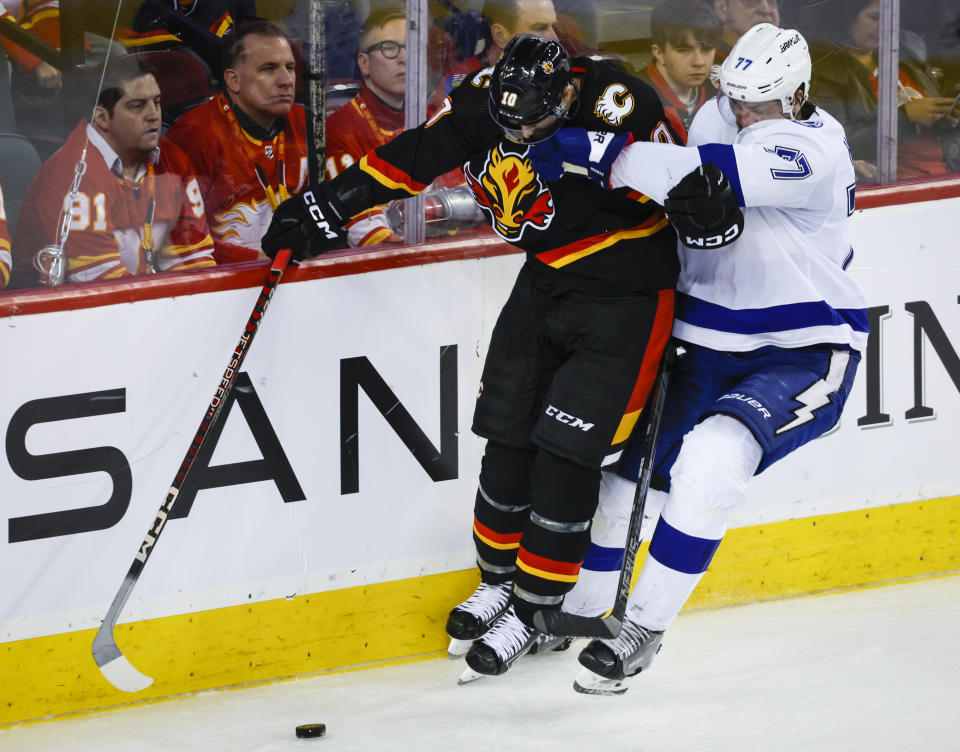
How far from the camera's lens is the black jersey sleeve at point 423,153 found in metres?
2.70

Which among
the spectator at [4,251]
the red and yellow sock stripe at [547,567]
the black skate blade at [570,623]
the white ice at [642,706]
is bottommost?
the white ice at [642,706]

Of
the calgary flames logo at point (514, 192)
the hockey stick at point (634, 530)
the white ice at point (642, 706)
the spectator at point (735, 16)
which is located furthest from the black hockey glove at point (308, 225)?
the spectator at point (735, 16)

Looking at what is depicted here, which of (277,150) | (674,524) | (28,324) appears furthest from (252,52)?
(674,524)

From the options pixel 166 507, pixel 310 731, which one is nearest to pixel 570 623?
pixel 310 731

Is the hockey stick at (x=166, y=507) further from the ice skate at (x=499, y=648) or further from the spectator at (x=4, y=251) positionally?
→ the ice skate at (x=499, y=648)

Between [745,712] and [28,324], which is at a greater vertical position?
[28,324]

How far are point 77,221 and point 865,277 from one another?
181 centimetres

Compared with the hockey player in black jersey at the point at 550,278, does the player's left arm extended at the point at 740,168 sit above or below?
above

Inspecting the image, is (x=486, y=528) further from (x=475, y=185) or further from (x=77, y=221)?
(x=77, y=221)

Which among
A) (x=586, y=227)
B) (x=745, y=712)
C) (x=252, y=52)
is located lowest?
(x=745, y=712)

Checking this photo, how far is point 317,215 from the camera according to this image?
282 centimetres

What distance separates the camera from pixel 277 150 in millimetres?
2949

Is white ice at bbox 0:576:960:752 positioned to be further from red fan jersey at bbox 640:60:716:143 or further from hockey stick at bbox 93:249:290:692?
red fan jersey at bbox 640:60:716:143

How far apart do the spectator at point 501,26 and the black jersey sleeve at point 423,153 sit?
265 mm
